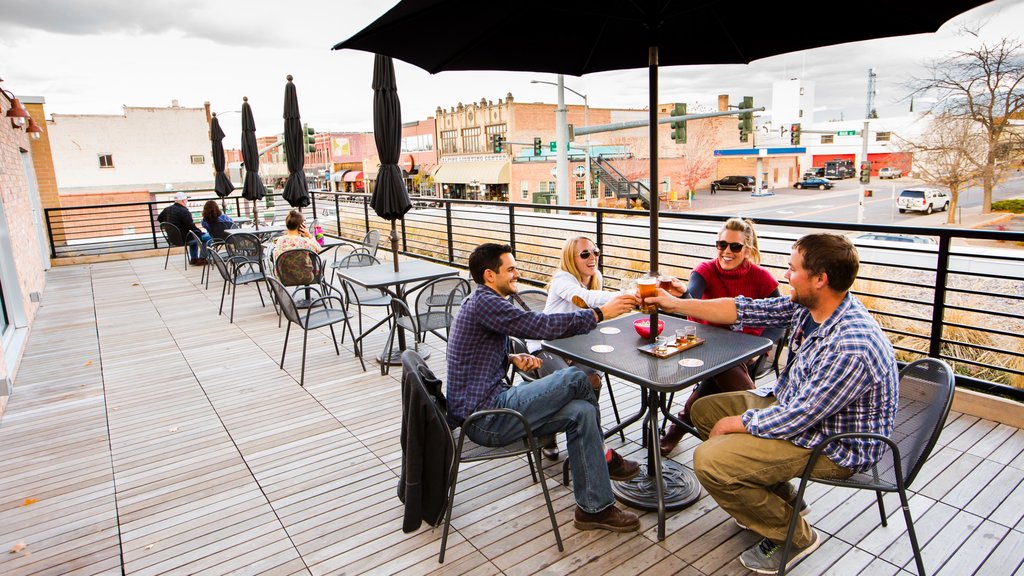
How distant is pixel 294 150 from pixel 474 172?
139 ft

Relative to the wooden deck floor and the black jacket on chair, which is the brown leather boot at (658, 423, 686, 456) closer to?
the wooden deck floor

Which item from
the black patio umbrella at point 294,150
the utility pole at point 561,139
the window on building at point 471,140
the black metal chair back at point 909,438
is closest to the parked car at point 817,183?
the window on building at point 471,140

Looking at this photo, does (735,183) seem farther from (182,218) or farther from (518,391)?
(518,391)

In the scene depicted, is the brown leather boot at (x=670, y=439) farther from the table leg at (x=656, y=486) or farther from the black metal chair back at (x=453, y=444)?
the black metal chair back at (x=453, y=444)

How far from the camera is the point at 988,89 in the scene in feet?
65.3

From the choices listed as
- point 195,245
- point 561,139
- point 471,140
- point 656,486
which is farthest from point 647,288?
point 471,140

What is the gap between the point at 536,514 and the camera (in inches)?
109

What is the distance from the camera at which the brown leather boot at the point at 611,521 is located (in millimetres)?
2559

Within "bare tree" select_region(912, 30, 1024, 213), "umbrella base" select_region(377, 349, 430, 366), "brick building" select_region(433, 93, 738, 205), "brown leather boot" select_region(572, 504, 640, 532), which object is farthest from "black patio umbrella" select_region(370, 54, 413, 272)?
"brick building" select_region(433, 93, 738, 205)

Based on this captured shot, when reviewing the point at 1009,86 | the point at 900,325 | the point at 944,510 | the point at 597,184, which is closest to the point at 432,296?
the point at 944,510

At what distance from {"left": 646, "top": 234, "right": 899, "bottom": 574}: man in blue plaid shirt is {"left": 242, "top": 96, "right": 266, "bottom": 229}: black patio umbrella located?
9576mm

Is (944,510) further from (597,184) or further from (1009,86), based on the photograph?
(597,184)

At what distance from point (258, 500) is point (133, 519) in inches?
23.9

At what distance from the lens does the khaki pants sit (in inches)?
83.4
